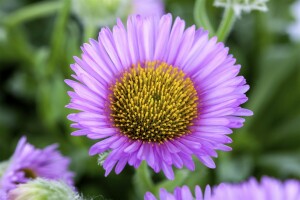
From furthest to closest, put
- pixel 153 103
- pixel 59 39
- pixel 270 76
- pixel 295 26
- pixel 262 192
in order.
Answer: pixel 295 26 → pixel 270 76 → pixel 59 39 → pixel 153 103 → pixel 262 192

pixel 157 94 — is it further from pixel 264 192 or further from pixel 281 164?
pixel 281 164

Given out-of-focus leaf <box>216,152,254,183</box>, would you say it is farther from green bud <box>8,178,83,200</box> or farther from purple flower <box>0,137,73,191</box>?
green bud <box>8,178,83,200</box>

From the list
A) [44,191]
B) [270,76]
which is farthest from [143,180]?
[270,76]

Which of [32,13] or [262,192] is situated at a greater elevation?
[32,13]

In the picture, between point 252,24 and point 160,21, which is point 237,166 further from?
point 160,21

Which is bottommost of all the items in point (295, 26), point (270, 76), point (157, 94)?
point (157, 94)

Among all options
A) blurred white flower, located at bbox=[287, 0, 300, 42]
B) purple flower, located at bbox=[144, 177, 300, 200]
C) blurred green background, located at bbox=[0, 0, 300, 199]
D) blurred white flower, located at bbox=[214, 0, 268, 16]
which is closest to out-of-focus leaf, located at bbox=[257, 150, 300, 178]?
blurred green background, located at bbox=[0, 0, 300, 199]
